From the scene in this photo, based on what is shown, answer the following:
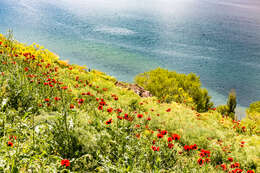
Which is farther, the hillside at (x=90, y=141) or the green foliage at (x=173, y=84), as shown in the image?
the green foliage at (x=173, y=84)

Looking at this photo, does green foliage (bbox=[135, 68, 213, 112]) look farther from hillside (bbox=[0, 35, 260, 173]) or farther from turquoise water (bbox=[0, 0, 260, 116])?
hillside (bbox=[0, 35, 260, 173])

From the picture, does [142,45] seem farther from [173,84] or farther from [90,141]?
[90,141]

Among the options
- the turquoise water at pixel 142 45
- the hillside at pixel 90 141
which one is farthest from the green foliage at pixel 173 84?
the hillside at pixel 90 141

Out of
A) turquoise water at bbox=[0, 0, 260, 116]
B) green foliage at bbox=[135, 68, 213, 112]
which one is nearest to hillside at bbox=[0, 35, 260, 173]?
green foliage at bbox=[135, 68, 213, 112]

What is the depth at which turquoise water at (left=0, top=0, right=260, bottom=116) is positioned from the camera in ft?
114

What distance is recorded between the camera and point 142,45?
43281 millimetres

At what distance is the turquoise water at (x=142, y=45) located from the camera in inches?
1368

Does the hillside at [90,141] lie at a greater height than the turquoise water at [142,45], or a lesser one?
lesser

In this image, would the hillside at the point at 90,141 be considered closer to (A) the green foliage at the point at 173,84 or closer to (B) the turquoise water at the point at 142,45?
(A) the green foliage at the point at 173,84

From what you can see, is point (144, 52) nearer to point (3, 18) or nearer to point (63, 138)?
point (3, 18)

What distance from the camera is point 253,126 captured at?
10328 mm

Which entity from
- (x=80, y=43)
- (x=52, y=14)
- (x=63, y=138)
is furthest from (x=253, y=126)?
(x=52, y=14)

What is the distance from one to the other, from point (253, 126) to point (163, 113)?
503cm

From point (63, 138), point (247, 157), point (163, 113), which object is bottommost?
point (247, 157)
